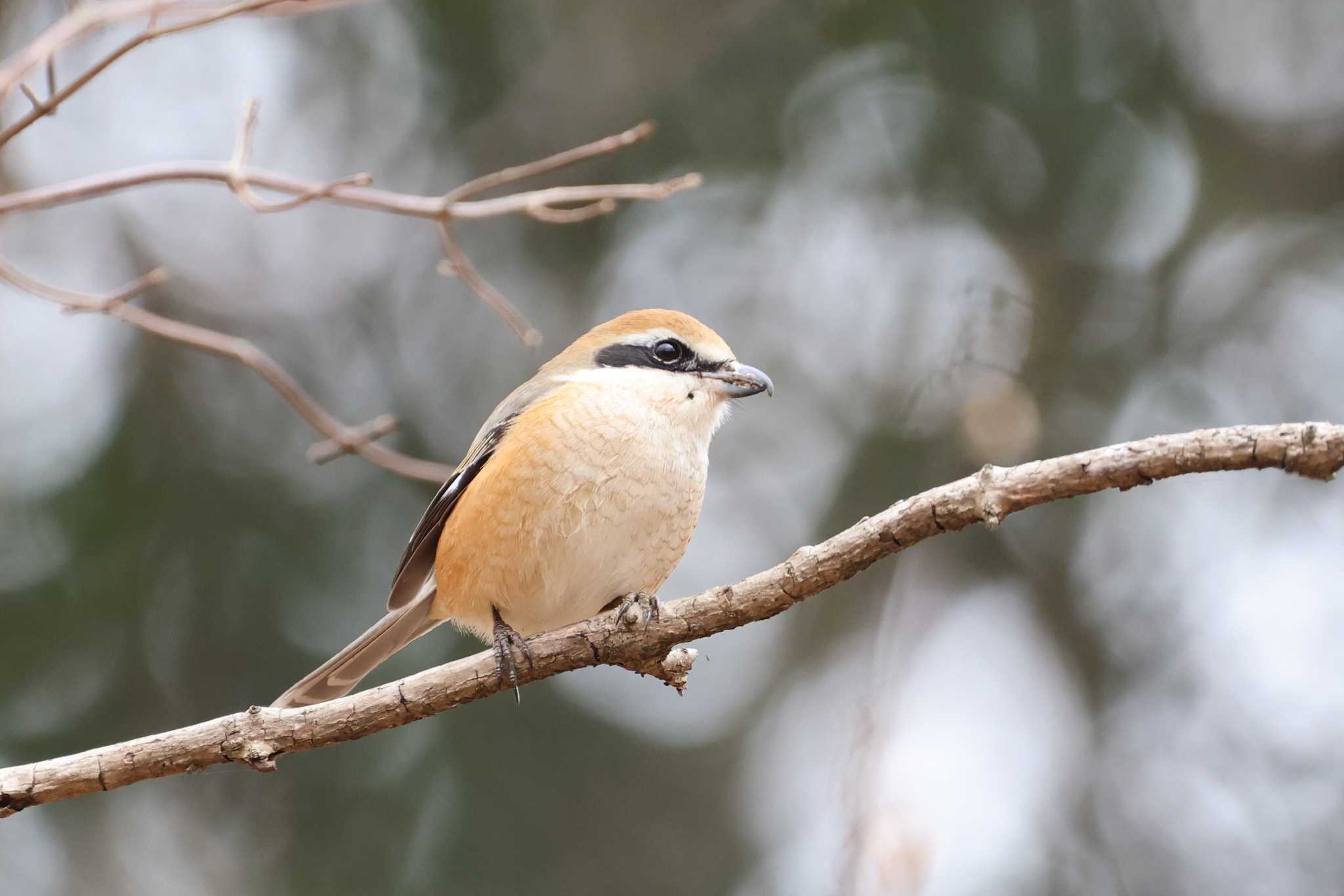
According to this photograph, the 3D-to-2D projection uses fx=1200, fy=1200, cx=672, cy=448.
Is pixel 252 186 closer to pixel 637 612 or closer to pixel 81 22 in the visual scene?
pixel 81 22

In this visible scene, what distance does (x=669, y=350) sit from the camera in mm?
4363

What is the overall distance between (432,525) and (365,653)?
20.6 inches

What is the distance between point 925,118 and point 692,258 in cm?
169

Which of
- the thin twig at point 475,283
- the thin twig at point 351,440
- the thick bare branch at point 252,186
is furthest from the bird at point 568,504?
the thick bare branch at point 252,186

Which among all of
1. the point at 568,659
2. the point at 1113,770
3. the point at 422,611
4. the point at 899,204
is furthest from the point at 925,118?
the point at 568,659

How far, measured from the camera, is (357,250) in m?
7.70

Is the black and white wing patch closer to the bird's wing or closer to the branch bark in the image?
the bird's wing

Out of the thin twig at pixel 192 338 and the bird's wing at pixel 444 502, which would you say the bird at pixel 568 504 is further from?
the thin twig at pixel 192 338

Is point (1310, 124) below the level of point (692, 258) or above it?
above

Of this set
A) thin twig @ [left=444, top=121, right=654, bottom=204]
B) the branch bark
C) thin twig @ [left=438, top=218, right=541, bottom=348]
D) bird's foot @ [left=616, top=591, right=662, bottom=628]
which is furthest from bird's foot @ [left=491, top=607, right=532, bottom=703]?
thin twig @ [left=444, top=121, right=654, bottom=204]

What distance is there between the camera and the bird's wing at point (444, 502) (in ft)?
13.8

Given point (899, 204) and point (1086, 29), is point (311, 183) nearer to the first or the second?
point (899, 204)

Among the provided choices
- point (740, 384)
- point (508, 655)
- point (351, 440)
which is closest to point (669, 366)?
point (740, 384)

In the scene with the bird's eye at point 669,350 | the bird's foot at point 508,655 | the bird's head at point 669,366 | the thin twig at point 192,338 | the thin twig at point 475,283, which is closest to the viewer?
the bird's foot at point 508,655
